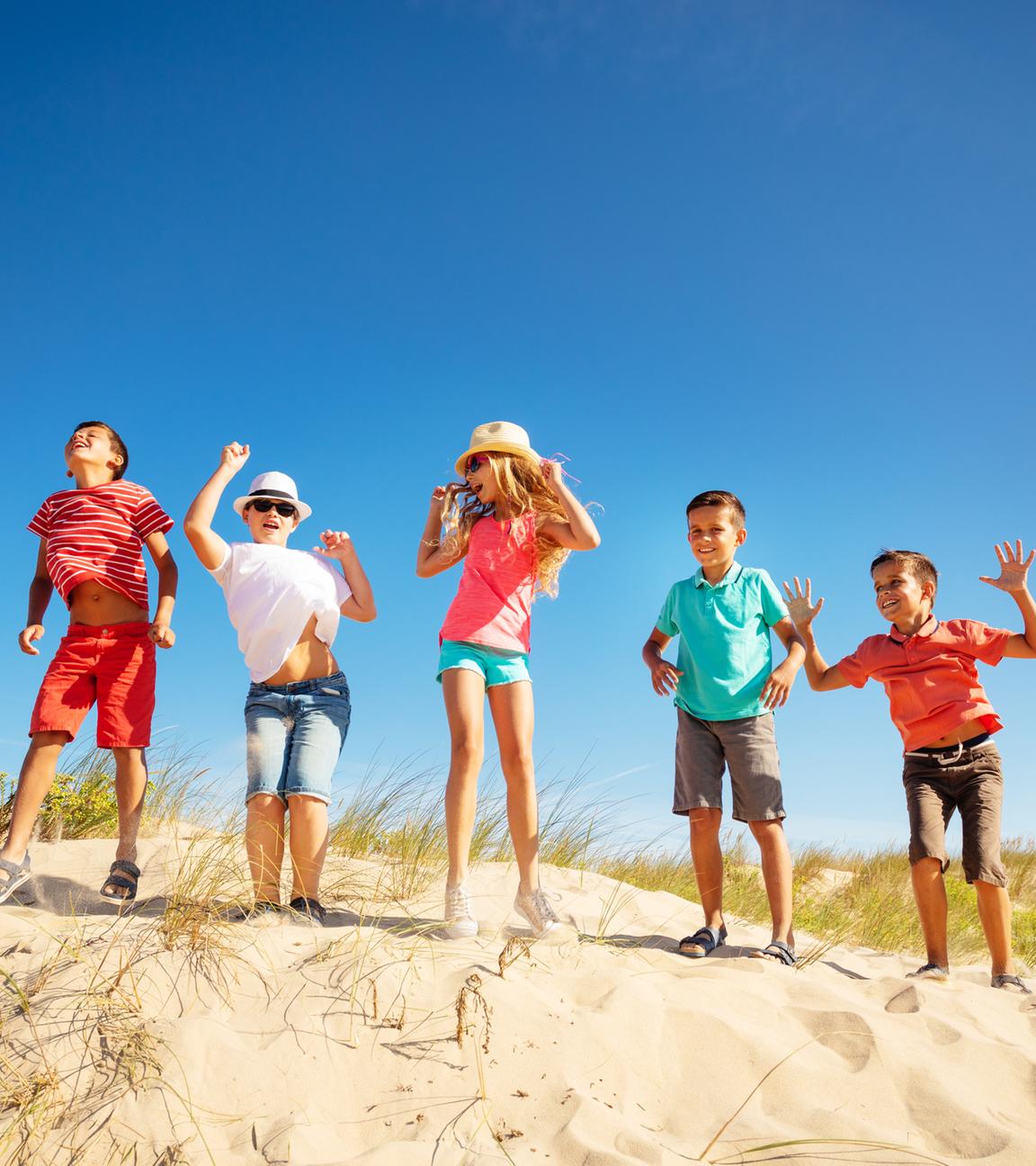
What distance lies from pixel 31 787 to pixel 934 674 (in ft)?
15.2

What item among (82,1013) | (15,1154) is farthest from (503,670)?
(15,1154)

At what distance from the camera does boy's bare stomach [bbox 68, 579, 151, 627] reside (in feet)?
15.2

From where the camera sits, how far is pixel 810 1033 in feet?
10.1

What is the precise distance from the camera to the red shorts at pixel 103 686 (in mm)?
4488

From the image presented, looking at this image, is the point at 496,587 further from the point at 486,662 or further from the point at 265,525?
the point at 265,525

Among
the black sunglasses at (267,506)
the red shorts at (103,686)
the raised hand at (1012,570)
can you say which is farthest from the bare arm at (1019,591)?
the red shorts at (103,686)

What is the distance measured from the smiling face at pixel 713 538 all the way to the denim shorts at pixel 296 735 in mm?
1921

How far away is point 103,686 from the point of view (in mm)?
4547

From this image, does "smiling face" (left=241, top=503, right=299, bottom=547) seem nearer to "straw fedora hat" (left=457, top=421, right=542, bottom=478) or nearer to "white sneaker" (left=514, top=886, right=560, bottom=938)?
"straw fedora hat" (left=457, top=421, right=542, bottom=478)

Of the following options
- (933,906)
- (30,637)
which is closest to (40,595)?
(30,637)

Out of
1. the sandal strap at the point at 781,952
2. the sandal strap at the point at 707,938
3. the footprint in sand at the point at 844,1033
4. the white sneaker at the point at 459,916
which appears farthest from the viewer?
the sandal strap at the point at 707,938

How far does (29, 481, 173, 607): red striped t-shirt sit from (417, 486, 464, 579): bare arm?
58.8 inches

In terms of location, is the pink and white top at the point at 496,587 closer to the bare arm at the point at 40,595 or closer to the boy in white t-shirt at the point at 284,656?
the boy in white t-shirt at the point at 284,656

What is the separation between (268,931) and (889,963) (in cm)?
384
